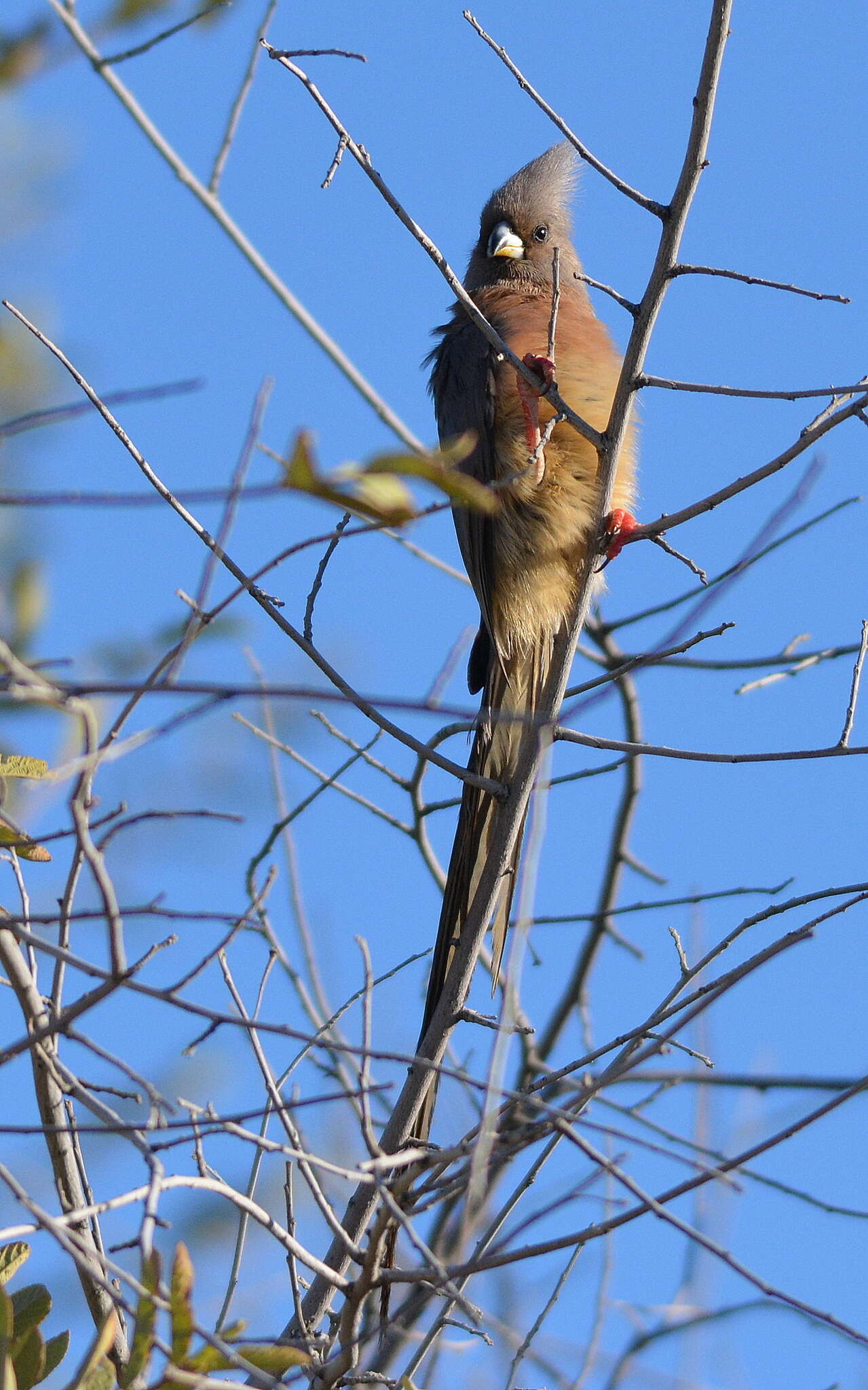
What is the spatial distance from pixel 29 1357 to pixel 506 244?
421 cm

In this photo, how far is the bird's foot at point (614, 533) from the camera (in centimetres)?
368

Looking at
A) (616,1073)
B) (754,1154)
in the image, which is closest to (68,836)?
(616,1073)

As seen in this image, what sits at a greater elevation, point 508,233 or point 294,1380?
point 508,233

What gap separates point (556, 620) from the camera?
407 centimetres

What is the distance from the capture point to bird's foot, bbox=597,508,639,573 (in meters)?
3.68

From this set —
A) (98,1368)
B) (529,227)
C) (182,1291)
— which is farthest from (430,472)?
(529,227)

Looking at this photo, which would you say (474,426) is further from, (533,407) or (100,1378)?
(100,1378)

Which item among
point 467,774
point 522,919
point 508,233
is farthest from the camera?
point 508,233

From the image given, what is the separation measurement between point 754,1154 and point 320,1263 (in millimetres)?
689

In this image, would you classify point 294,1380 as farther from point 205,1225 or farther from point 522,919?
point 205,1225

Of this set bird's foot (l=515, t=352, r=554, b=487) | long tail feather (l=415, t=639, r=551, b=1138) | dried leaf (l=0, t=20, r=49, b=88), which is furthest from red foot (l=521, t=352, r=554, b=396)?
dried leaf (l=0, t=20, r=49, b=88)

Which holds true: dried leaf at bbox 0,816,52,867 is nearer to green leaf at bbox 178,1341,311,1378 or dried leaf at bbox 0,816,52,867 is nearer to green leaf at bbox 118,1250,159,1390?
green leaf at bbox 118,1250,159,1390

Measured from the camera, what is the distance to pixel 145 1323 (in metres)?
1.61

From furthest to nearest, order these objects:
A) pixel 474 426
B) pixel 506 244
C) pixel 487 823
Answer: pixel 506 244 → pixel 474 426 → pixel 487 823
